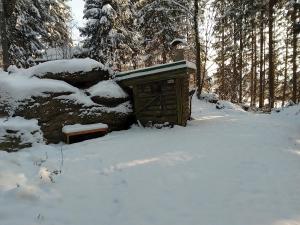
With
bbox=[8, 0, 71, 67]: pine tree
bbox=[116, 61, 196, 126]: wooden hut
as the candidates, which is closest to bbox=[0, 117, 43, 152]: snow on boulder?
bbox=[116, 61, 196, 126]: wooden hut

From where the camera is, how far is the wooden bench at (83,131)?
998 cm

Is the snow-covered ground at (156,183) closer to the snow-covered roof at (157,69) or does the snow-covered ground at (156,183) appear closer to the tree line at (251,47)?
the snow-covered roof at (157,69)

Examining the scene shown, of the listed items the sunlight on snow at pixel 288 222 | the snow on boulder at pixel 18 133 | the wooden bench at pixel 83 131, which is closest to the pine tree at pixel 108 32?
the wooden bench at pixel 83 131

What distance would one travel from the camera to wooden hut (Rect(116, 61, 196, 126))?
1130 centimetres

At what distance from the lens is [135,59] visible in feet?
83.4

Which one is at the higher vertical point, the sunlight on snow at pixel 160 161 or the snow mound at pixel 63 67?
the snow mound at pixel 63 67

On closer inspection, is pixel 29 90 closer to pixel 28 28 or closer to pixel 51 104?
pixel 51 104

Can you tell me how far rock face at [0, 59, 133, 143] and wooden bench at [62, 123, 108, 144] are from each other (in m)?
0.24

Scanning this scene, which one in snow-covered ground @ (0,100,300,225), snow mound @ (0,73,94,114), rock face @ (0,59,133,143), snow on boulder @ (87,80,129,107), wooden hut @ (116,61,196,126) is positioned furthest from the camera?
snow on boulder @ (87,80,129,107)

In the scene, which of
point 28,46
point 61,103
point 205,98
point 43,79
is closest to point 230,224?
point 61,103

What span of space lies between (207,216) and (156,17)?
22.0 m

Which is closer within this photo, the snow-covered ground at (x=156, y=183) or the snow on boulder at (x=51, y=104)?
the snow-covered ground at (x=156, y=183)

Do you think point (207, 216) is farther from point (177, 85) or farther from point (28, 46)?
point (28, 46)

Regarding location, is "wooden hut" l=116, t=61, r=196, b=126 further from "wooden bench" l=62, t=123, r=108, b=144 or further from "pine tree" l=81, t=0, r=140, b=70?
"pine tree" l=81, t=0, r=140, b=70
